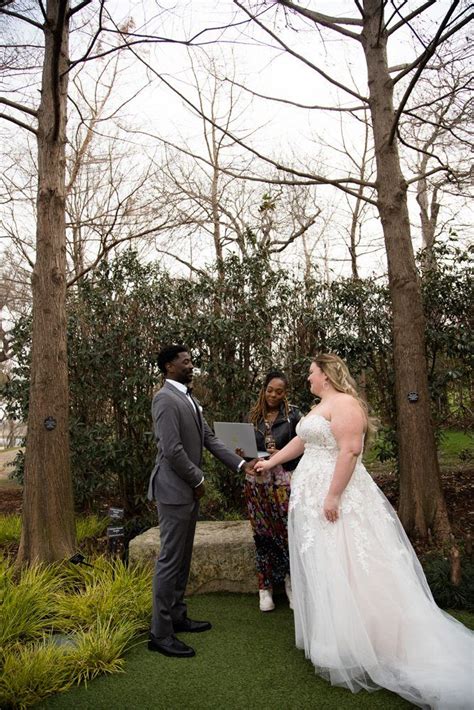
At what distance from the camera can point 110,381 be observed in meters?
7.37

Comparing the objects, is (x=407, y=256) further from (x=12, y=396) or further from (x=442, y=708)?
(x=12, y=396)

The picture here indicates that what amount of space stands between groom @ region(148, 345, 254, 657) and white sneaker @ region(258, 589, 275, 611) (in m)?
0.80

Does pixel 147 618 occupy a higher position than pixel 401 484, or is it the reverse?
pixel 401 484

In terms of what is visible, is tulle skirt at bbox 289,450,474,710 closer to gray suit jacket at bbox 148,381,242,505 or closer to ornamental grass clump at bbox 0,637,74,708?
gray suit jacket at bbox 148,381,242,505

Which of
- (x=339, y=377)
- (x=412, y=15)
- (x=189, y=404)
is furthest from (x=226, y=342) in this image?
(x=412, y=15)

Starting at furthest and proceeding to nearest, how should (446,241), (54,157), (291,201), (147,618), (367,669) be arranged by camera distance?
(291,201)
(446,241)
(54,157)
(147,618)
(367,669)

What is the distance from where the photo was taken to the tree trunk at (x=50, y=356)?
222 inches

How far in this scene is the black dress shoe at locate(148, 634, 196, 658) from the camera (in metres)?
3.80

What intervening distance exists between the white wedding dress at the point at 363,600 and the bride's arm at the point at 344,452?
3.1 inches

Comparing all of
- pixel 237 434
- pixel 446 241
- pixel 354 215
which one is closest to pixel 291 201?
pixel 354 215

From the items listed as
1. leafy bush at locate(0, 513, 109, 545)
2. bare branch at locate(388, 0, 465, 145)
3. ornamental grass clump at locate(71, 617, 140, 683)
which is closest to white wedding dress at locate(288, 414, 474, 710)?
ornamental grass clump at locate(71, 617, 140, 683)

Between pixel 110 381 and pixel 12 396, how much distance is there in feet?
4.92

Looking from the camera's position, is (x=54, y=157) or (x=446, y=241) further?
(x=446, y=241)

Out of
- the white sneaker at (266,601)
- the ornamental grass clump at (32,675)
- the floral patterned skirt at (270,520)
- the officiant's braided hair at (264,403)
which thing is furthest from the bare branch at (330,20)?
the ornamental grass clump at (32,675)
